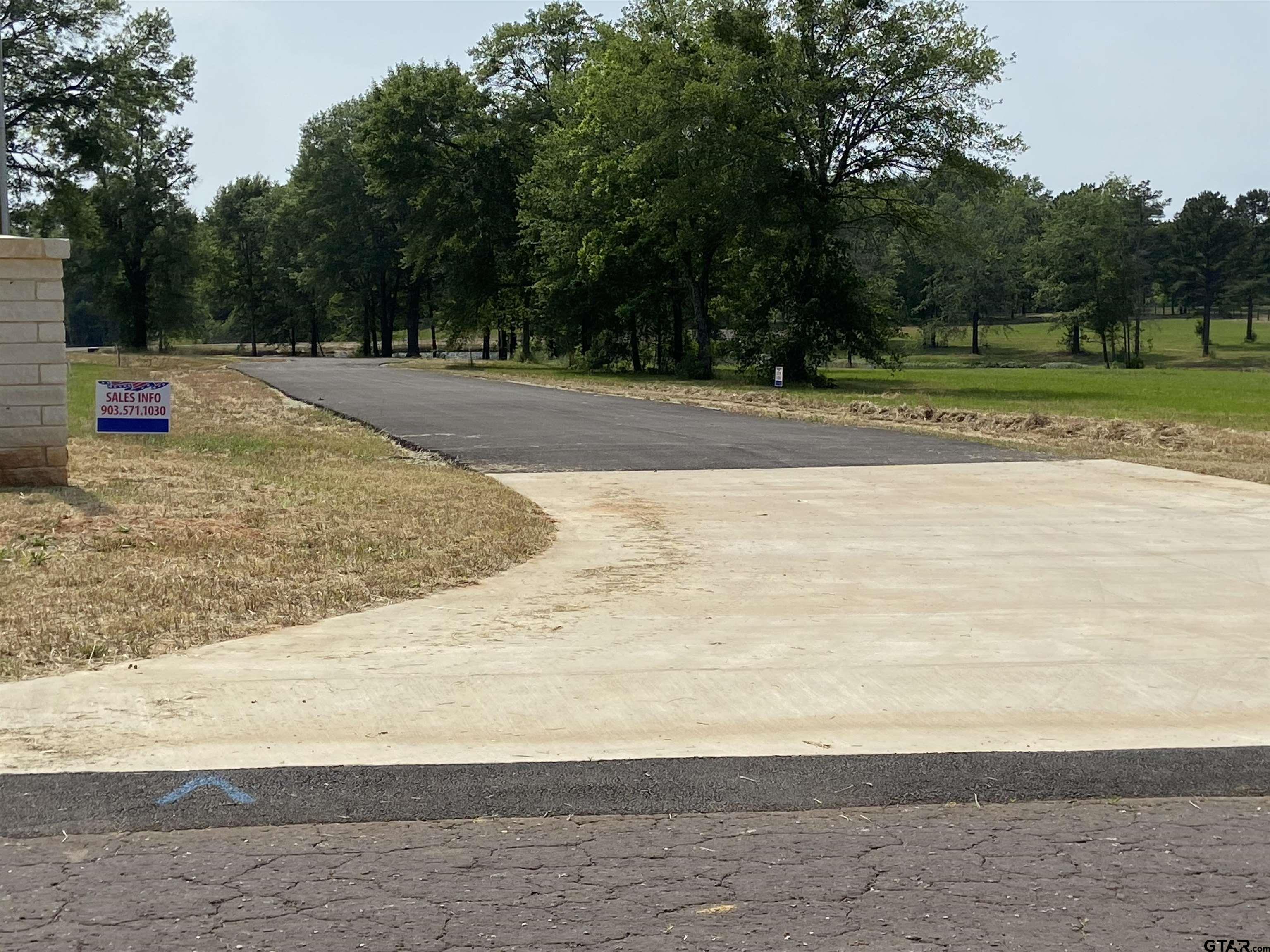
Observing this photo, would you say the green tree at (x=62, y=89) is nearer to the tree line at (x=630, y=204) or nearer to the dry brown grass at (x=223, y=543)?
the tree line at (x=630, y=204)

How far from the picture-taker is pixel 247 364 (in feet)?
196

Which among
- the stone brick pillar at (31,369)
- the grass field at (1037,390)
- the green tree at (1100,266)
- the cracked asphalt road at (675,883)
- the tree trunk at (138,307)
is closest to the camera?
the cracked asphalt road at (675,883)

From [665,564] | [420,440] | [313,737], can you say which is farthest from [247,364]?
[313,737]

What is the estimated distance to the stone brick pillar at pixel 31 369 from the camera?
13.1 metres

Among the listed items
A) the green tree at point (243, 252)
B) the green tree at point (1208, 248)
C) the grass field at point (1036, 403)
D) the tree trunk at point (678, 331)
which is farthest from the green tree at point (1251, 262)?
the green tree at point (243, 252)

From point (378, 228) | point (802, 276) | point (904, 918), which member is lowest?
point (904, 918)

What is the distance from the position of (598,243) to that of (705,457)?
3266 cm

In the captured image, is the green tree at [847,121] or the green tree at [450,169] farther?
the green tree at [450,169]

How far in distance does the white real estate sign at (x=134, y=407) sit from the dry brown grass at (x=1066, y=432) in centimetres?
1283

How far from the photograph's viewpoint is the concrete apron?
5.80 m

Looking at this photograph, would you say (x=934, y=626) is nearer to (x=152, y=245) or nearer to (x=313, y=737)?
(x=313, y=737)

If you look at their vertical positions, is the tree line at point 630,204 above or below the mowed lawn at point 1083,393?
above

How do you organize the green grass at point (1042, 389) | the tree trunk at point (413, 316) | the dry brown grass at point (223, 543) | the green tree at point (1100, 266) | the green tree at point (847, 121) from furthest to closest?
the green tree at point (1100, 266), the tree trunk at point (413, 316), the green tree at point (847, 121), the green grass at point (1042, 389), the dry brown grass at point (223, 543)

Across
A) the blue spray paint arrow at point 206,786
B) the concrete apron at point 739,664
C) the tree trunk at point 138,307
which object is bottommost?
the blue spray paint arrow at point 206,786
